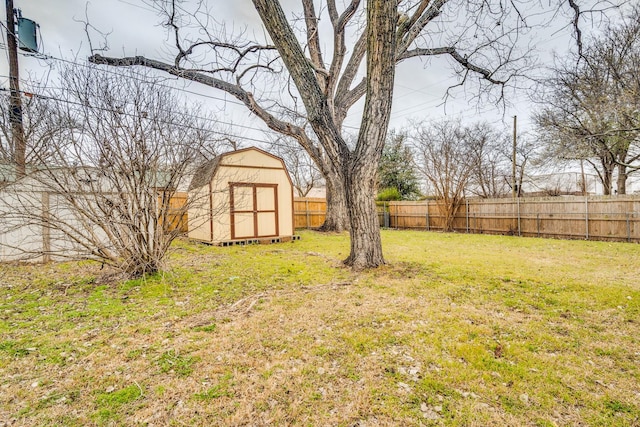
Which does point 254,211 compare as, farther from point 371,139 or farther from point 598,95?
point 598,95

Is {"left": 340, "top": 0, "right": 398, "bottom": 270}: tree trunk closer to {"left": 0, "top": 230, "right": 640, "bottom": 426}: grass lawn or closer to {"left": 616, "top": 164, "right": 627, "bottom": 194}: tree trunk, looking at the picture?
{"left": 0, "top": 230, "right": 640, "bottom": 426}: grass lawn

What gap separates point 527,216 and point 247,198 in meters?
10.2

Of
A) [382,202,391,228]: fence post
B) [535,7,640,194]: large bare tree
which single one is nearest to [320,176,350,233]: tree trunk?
[382,202,391,228]: fence post

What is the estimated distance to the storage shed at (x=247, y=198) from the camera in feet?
28.1

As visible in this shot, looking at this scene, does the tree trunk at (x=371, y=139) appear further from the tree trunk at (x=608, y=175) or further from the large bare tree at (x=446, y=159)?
the tree trunk at (x=608, y=175)

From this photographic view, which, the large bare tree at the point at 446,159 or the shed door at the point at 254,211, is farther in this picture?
the large bare tree at the point at 446,159

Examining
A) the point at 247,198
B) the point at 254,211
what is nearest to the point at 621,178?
the point at 254,211

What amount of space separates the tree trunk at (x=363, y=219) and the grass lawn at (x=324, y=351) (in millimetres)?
509

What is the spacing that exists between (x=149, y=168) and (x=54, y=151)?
3.77 feet

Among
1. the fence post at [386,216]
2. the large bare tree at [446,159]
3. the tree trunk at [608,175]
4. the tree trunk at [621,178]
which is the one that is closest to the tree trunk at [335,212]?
the fence post at [386,216]

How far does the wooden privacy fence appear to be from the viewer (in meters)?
8.89

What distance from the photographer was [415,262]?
18.5 ft

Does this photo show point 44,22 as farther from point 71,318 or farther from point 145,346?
point 145,346

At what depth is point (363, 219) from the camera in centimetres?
493
